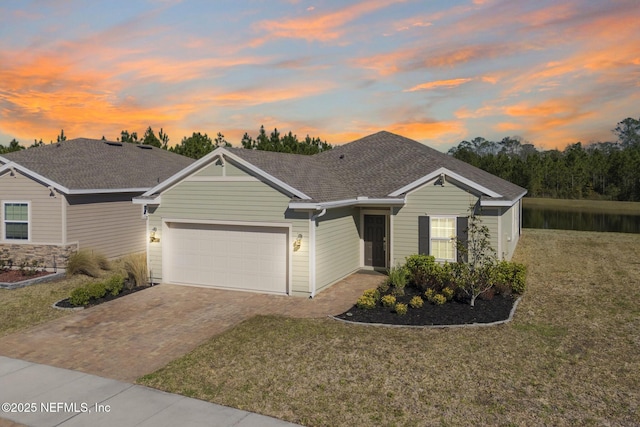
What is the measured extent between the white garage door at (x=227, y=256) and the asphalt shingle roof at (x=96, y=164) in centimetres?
599

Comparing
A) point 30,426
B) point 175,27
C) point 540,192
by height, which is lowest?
point 30,426

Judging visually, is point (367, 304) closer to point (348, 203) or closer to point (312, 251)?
point (312, 251)

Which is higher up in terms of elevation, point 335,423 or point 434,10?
point 434,10

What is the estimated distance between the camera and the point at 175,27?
18.8 metres

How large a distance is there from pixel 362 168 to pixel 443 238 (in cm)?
629

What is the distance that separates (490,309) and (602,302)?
11.9 feet

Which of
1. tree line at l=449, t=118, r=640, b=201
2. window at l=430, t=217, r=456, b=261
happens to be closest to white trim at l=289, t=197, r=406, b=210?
window at l=430, t=217, r=456, b=261

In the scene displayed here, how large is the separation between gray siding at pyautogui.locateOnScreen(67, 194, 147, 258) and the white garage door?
18.2ft

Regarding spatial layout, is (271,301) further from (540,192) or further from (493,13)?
(540,192)

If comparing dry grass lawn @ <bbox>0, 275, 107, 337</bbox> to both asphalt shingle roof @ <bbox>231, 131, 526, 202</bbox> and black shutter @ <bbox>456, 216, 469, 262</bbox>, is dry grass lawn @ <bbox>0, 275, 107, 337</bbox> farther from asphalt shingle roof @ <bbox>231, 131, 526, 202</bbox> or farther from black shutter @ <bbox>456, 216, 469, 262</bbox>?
black shutter @ <bbox>456, 216, 469, 262</bbox>

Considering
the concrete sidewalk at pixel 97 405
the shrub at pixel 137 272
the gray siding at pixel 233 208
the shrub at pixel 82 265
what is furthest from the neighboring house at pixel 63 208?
the concrete sidewalk at pixel 97 405

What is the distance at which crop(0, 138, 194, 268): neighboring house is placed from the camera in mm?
18328

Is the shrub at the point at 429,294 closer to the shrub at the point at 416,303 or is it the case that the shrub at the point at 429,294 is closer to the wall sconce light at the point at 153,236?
the shrub at the point at 416,303

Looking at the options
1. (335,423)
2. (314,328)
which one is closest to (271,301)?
(314,328)
